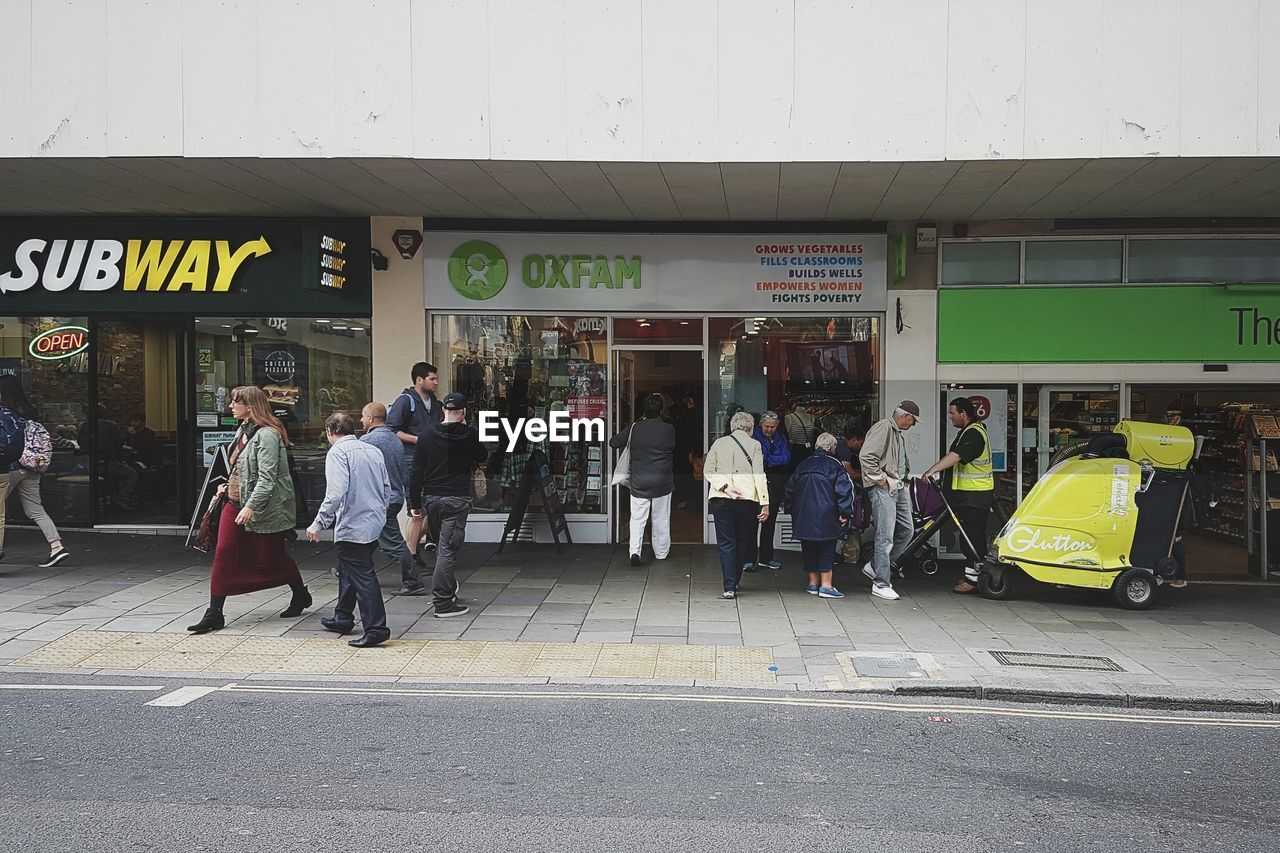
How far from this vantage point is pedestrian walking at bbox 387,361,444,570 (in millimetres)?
9977

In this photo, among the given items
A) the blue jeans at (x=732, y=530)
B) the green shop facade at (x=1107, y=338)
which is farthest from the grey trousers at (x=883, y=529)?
the green shop facade at (x=1107, y=338)

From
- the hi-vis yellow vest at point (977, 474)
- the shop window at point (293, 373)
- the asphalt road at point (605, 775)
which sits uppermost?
the shop window at point (293, 373)

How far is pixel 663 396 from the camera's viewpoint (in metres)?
12.3

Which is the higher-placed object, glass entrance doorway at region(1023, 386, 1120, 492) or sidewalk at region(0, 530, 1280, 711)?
glass entrance doorway at region(1023, 386, 1120, 492)

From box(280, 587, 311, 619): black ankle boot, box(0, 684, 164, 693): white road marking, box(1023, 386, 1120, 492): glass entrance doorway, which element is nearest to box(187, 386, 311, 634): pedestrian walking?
box(280, 587, 311, 619): black ankle boot

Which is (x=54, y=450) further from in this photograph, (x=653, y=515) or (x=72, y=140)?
(x=653, y=515)

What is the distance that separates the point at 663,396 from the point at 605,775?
25.1ft

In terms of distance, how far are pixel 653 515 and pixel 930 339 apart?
392 centimetres

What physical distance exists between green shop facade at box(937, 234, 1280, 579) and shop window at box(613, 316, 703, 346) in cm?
292

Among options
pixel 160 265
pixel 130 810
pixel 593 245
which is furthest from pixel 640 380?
pixel 130 810

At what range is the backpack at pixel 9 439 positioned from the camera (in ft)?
32.2

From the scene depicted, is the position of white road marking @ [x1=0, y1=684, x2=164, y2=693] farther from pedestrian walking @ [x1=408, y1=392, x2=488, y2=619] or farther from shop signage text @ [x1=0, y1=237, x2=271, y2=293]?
shop signage text @ [x1=0, y1=237, x2=271, y2=293]

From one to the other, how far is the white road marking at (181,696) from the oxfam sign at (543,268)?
6450 millimetres

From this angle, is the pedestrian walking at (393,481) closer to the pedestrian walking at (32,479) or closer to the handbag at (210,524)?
the handbag at (210,524)
